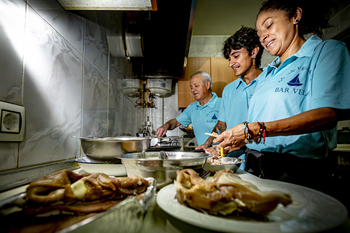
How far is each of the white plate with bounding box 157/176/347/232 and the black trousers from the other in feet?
1.95

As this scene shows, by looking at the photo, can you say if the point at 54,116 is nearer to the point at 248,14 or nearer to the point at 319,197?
the point at 319,197

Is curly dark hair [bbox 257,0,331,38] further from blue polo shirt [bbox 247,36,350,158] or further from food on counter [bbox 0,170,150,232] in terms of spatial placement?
food on counter [bbox 0,170,150,232]

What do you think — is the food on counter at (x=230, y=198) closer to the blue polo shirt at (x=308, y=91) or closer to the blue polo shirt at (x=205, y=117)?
the blue polo shirt at (x=308, y=91)

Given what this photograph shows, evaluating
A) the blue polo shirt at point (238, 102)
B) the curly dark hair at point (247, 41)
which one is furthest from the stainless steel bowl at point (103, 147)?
the curly dark hair at point (247, 41)

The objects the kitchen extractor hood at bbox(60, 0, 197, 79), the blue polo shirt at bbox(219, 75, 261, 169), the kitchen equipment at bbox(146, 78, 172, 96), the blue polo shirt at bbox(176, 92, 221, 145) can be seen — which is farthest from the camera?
the kitchen equipment at bbox(146, 78, 172, 96)

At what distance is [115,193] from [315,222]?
0.40 meters

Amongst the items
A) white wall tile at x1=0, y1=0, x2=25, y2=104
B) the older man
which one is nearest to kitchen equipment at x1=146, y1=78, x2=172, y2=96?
the older man

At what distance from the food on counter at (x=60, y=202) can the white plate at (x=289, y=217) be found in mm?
119

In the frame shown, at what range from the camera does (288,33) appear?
42.9 inches

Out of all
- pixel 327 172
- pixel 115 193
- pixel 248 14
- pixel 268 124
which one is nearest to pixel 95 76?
pixel 115 193

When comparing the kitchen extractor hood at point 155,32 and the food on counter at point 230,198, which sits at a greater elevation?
the kitchen extractor hood at point 155,32

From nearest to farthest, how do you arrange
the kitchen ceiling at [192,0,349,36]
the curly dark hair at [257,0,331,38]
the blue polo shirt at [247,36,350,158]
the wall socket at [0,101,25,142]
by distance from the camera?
the wall socket at [0,101,25,142] → the blue polo shirt at [247,36,350,158] → the curly dark hair at [257,0,331,38] → the kitchen ceiling at [192,0,349,36]

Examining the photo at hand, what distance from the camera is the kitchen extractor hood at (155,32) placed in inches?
55.8

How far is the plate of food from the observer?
27 cm
